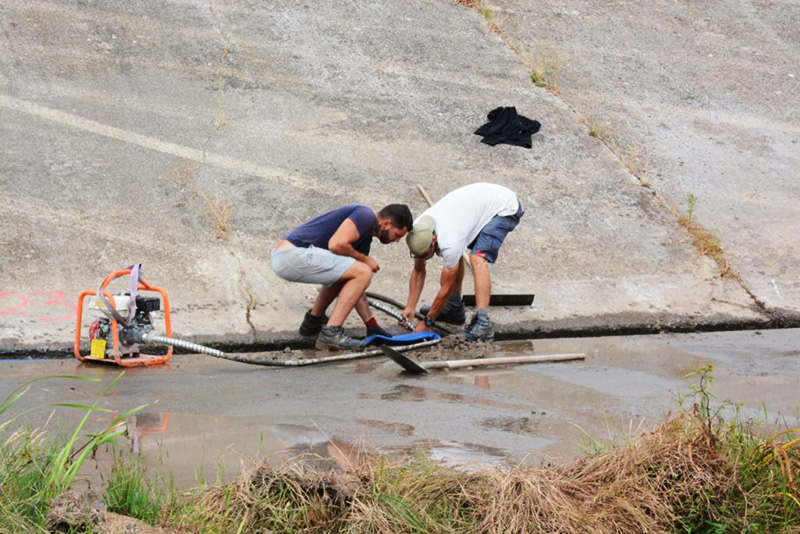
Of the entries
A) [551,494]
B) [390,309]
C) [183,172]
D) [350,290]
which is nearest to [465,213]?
[390,309]

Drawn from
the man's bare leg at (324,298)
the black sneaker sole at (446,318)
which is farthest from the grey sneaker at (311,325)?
the black sneaker sole at (446,318)

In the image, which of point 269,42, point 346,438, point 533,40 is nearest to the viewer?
point 346,438

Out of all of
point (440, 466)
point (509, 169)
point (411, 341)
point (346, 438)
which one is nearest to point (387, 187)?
point (509, 169)

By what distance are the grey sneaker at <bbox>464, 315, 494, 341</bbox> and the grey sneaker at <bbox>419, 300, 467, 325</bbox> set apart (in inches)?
15.0

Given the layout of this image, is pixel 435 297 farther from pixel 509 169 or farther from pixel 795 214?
pixel 795 214

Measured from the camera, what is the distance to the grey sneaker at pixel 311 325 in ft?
24.3

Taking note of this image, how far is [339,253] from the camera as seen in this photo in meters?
7.15

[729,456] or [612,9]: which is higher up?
[612,9]

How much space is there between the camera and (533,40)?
11.8 metres

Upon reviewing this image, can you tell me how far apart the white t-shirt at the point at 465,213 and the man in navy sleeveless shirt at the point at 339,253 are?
0.36m

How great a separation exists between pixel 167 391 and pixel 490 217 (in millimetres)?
2967

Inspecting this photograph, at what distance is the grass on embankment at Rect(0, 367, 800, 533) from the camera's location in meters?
3.99

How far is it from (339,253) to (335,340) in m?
0.64

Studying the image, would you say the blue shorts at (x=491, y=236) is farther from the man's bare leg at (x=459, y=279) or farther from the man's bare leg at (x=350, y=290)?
the man's bare leg at (x=350, y=290)
